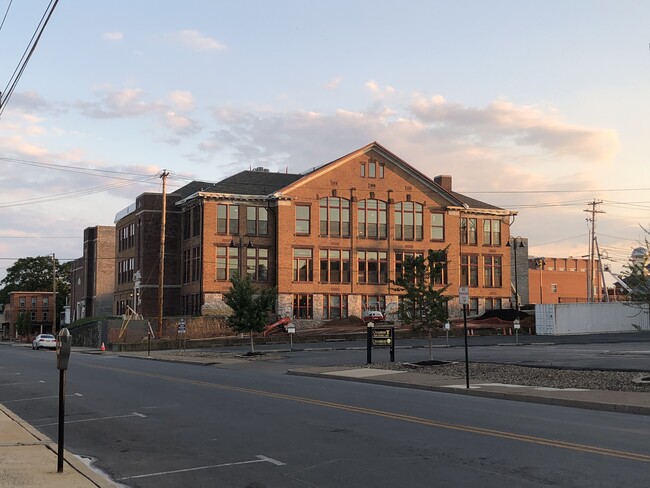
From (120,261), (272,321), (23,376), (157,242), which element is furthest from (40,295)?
(23,376)

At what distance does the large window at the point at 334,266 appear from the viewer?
2457 inches

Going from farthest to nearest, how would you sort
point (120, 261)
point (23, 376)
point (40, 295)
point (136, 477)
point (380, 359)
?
point (40, 295) < point (120, 261) < point (380, 359) < point (23, 376) < point (136, 477)

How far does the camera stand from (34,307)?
130 meters

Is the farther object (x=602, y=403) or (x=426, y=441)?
(x=602, y=403)

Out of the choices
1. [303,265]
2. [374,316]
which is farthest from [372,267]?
[374,316]

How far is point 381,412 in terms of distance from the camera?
14453mm

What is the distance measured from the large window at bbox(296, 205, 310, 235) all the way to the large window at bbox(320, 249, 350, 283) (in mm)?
2355

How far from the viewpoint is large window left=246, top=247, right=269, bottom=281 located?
60.8 meters

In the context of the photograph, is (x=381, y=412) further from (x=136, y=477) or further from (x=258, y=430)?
(x=136, y=477)

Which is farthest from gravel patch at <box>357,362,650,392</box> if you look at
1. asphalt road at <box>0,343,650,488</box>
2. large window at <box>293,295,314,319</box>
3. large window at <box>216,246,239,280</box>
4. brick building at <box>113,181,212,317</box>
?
brick building at <box>113,181,212,317</box>

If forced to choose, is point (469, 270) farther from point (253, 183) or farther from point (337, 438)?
point (337, 438)

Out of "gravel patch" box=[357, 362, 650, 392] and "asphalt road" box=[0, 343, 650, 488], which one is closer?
"asphalt road" box=[0, 343, 650, 488]

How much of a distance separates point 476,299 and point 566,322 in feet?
33.3

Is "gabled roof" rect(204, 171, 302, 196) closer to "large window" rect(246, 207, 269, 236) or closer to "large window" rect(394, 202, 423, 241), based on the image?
"large window" rect(246, 207, 269, 236)
